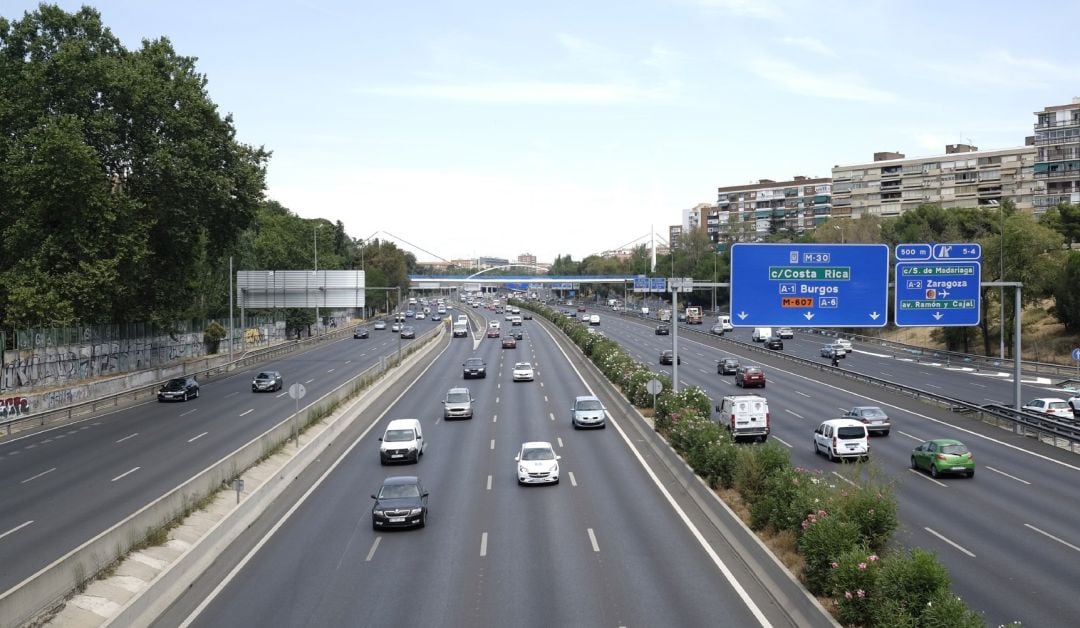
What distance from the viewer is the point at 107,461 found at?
32.7 m

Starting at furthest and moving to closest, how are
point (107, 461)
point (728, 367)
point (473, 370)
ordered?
1. point (728, 367)
2. point (473, 370)
3. point (107, 461)

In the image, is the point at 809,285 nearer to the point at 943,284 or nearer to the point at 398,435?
the point at 943,284

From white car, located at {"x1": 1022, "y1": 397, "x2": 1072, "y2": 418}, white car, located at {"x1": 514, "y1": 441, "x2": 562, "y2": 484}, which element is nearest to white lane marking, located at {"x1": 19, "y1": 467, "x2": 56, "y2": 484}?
white car, located at {"x1": 514, "y1": 441, "x2": 562, "y2": 484}

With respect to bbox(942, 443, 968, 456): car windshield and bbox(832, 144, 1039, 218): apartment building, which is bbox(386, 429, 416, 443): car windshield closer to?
bbox(942, 443, 968, 456): car windshield

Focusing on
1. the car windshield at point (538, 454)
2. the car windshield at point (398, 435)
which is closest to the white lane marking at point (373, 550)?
the car windshield at point (538, 454)

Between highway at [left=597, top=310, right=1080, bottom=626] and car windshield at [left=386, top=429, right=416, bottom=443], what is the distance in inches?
568

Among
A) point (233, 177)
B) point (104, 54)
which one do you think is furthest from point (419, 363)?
point (104, 54)

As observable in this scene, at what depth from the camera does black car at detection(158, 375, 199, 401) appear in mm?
53219

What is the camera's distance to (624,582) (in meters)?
18.4

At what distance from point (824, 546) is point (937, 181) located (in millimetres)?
157007

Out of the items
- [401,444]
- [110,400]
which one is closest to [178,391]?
[110,400]

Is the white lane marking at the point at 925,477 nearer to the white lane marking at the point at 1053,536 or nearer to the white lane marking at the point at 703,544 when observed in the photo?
the white lane marking at the point at 1053,536

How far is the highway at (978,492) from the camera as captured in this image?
17.7 m

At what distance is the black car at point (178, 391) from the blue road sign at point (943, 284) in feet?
135
